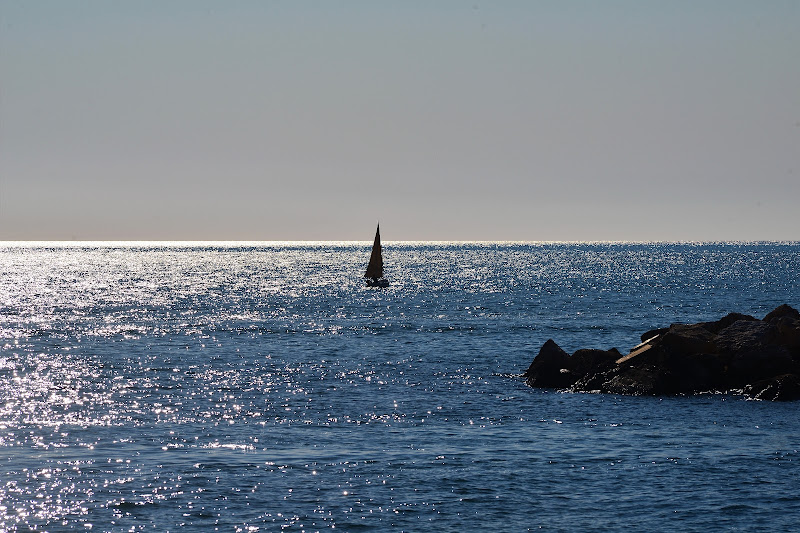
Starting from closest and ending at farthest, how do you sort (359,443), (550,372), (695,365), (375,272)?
(359,443) → (695,365) → (550,372) → (375,272)

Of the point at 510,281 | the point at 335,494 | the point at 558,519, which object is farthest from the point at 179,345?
the point at 510,281

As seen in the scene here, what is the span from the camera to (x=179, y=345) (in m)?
65.7

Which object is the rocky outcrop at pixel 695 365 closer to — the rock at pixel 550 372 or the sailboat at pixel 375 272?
the rock at pixel 550 372

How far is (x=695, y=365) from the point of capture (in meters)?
44.5

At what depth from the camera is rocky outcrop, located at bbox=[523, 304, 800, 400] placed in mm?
43375

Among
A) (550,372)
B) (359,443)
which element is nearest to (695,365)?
(550,372)

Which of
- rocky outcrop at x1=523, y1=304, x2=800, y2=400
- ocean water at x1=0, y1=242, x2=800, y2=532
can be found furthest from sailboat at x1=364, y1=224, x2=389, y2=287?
rocky outcrop at x1=523, y1=304, x2=800, y2=400

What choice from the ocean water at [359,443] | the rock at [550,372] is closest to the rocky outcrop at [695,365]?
the rock at [550,372]

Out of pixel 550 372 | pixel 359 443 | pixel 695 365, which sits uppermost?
pixel 695 365

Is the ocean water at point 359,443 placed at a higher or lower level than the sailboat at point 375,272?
lower

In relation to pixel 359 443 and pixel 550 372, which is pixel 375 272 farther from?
pixel 359 443

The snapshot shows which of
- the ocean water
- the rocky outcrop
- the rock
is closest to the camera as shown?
the ocean water

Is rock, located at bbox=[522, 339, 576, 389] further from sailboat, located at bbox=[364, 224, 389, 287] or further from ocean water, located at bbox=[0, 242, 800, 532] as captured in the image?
sailboat, located at bbox=[364, 224, 389, 287]

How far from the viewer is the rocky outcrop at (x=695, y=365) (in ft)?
142
